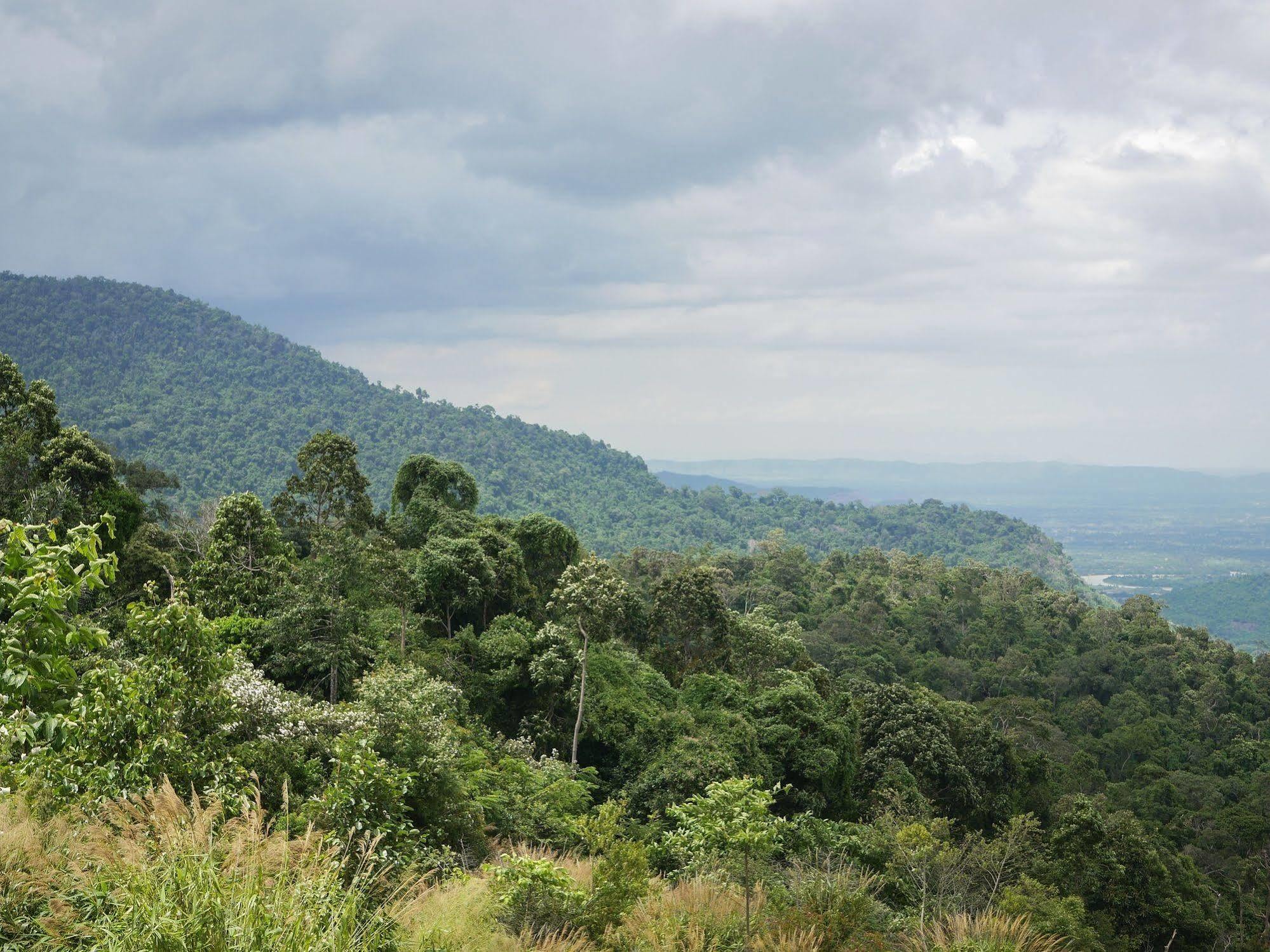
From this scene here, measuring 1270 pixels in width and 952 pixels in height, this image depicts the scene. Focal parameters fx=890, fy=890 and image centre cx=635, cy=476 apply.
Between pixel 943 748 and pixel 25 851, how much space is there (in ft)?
80.8

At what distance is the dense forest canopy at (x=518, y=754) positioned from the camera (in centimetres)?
544

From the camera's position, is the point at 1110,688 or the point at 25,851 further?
the point at 1110,688

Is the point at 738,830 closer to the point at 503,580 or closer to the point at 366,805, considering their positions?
the point at 366,805

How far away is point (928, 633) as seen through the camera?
51.5 metres

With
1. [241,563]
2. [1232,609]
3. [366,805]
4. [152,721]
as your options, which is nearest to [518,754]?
[241,563]

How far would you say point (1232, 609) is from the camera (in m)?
118

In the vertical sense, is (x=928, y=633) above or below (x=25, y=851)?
below

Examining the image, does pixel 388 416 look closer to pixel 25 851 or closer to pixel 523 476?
pixel 523 476

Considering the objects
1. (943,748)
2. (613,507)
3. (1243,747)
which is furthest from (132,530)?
(613,507)

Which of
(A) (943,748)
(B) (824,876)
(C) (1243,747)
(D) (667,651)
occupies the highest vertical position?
(B) (824,876)

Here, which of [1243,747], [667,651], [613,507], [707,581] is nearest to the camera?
[707,581]

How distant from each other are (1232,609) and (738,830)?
446 ft

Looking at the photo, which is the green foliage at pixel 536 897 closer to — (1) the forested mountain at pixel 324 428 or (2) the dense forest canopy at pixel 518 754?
(2) the dense forest canopy at pixel 518 754

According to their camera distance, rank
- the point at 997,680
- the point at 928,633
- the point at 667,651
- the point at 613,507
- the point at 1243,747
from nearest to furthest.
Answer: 1. the point at 667,651
2. the point at 1243,747
3. the point at 997,680
4. the point at 928,633
5. the point at 613,507
